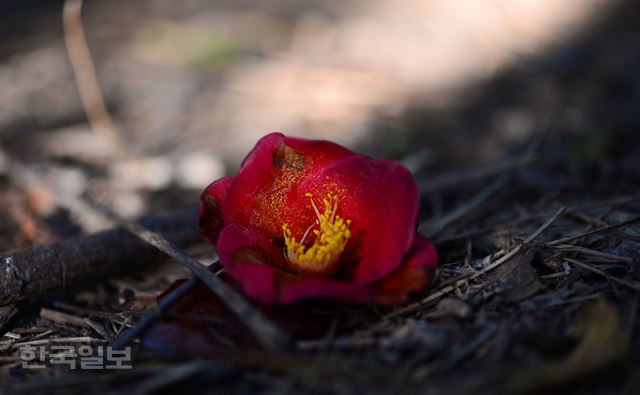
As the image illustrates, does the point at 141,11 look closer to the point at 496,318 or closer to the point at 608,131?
the point at 608,131

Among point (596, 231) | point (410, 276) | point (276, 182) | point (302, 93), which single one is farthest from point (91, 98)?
point (596, 231)

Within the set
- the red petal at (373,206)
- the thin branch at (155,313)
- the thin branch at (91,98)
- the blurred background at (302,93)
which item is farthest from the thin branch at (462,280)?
the thin branch at (91,98)

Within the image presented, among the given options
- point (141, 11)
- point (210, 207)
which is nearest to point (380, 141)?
point (210, 207)

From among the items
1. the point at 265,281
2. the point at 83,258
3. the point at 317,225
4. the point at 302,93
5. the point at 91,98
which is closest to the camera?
the point at 265,281

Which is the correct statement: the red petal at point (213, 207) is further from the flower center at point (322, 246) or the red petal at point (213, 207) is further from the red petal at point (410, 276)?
the red petal at point (410, 276)

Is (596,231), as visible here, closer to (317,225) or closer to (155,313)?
(317,225)

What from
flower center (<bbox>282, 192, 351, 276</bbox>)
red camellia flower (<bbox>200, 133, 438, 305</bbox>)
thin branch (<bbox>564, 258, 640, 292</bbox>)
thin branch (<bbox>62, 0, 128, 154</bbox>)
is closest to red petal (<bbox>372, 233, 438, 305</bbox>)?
red camellia flower (<bbox>200, 133, 438, 305</bbox>)
